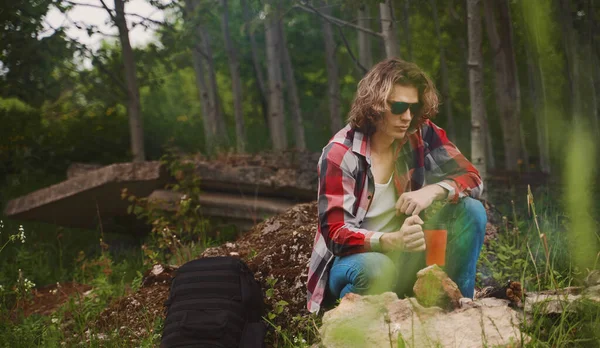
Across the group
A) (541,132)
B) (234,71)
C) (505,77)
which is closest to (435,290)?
(505,77)

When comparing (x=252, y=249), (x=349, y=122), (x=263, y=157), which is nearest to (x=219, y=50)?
(x=263, y=157)

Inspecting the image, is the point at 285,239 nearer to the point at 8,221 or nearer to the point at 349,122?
the point at 349,122

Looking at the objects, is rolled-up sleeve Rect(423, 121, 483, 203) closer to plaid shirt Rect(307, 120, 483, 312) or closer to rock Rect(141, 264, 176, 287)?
plaid shirt Rect(307, 120, 483, 312)

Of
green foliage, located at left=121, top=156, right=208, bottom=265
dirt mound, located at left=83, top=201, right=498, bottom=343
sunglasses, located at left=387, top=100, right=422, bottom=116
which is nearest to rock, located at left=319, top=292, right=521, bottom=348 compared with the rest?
sunglasses, located at left=387, top=100, right=422, bottom=116

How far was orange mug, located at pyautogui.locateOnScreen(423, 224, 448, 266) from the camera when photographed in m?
3.13

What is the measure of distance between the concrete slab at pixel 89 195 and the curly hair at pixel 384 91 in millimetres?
4449

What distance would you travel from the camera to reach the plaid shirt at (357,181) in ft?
10.5

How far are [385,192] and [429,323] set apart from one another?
Answer: 805 millimetres

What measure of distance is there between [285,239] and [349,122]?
58.6 inches

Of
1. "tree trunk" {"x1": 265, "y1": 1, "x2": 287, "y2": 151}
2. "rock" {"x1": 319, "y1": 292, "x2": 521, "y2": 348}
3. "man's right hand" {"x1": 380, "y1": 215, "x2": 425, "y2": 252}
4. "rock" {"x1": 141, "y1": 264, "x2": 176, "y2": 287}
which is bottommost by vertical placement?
"rock" {"x1": 141, "y1": 264, "x2": 176, "y2": 287}

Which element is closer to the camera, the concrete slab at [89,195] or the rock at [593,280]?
the rock at [593,280]

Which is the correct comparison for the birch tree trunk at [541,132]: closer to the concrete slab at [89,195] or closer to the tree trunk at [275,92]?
the tree trunk at [275,92]

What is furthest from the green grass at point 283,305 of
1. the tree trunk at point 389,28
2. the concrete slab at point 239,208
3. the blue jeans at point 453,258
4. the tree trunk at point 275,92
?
the tree trunk at point 275,92

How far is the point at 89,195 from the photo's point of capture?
757 centimetres
